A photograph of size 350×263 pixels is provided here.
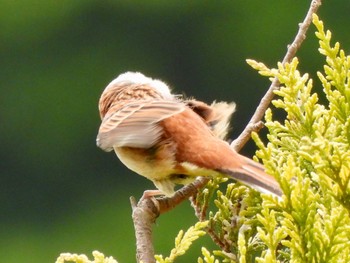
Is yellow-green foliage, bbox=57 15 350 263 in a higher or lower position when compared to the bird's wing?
lower

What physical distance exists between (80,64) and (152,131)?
955 cm

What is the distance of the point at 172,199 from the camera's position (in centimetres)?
245

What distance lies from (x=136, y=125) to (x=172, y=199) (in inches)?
7.8

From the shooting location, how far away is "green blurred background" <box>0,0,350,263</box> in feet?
36.0

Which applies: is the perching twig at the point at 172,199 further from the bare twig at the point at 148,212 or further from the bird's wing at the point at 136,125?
the bird's wing at the point at 136,125

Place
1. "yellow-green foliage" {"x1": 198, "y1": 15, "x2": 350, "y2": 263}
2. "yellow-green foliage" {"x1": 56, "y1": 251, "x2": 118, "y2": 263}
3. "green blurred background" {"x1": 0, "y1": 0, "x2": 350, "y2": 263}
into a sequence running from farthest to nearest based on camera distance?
"green blurred background" {"x1": 0, "y1": 0, "x2": 350, "y2": 263}
"yellow-green foliage" {"x1": 56, "y1": 251, "x2": 118, "y2": 263}
"yellow-green foliage" {"x1": 198, "y1": 15, "x2": 350, "y2": 263}

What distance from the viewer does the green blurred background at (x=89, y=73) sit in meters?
11.0

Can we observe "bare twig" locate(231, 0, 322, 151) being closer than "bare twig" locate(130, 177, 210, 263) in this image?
No

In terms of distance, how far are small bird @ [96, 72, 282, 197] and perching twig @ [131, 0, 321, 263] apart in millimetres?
34

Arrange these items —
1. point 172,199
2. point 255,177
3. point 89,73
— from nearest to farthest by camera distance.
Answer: point 255,177, point 172,199, point 89,73

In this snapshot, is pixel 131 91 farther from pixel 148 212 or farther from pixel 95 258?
pixel 95 258

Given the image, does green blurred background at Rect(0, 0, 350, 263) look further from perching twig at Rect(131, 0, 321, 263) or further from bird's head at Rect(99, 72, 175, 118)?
perching twig at Rect(131, 0, 321, 263)

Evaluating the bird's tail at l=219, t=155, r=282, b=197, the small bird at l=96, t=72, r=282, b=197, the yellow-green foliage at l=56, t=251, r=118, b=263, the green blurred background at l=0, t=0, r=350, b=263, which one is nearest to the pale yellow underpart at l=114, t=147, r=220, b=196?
the small bird at l=96, t=72, r=282, b=197

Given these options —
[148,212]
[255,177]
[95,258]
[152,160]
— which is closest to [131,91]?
[152,160]
